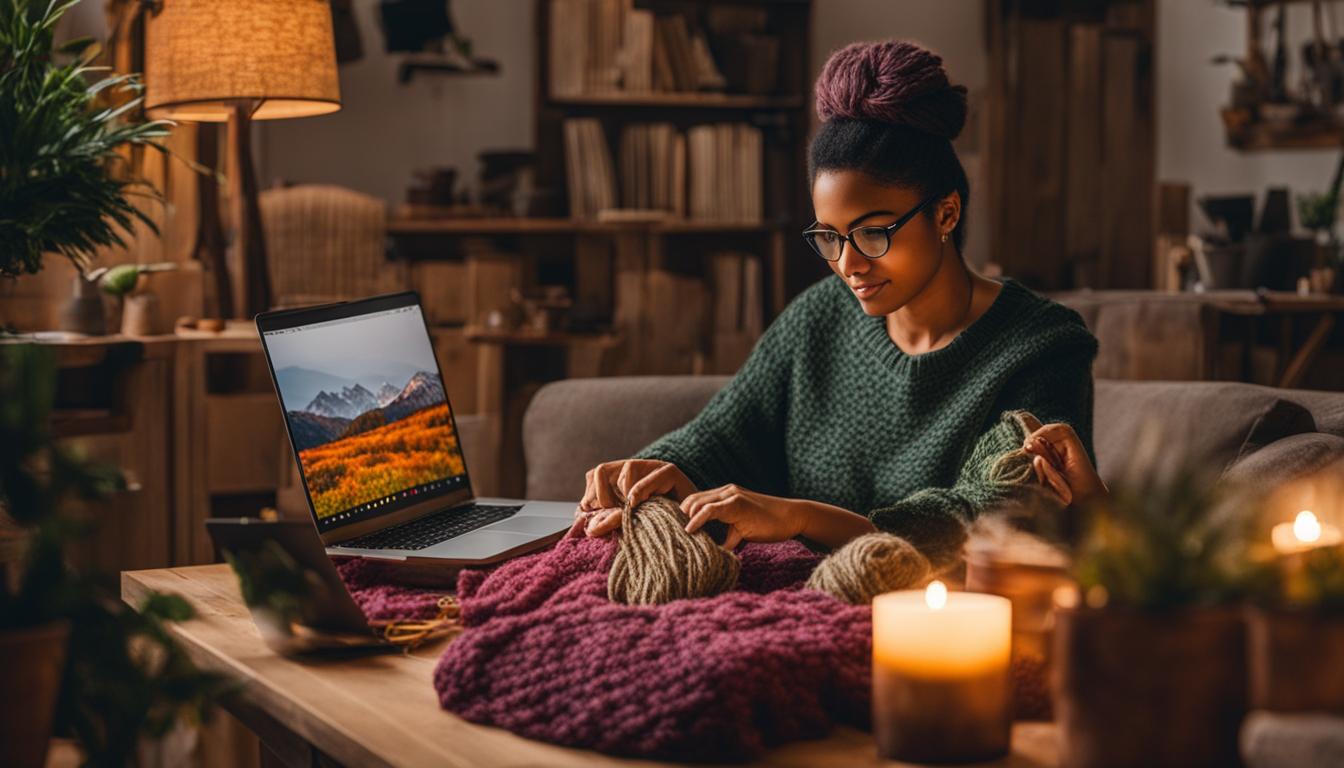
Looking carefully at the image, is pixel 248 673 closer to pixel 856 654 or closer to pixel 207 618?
pixel 207 618

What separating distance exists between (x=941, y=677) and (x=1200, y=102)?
555 centimetres

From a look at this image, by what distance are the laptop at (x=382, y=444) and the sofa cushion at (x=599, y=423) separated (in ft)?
1.67

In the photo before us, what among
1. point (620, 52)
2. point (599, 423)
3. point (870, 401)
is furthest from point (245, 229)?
point (870, 401)

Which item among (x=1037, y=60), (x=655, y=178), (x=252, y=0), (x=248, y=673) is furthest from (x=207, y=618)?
(x=1037, y=60)

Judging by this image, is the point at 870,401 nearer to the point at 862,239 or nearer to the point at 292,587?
the point at 862,239

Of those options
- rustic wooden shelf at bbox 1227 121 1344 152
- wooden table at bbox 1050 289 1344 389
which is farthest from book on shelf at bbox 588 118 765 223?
rustic wooden shelf at bbox 1227 121 1344 152

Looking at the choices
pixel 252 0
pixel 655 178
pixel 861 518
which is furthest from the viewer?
pixel 655 178

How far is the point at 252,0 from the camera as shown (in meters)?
2.79

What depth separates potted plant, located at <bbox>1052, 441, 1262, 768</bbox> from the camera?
0.59 meters

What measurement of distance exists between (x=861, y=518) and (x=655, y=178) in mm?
3601

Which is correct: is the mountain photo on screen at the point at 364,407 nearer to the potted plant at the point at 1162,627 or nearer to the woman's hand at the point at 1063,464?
the woman's hand at the point at 1063,464

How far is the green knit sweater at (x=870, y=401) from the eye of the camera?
1560 millimetres

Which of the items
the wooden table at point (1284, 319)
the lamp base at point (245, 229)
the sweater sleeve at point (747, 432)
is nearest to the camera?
the sweater sleeve at point (747, 432)

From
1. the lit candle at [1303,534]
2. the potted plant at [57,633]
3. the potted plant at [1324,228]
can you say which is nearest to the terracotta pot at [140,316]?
the potted plant at [57,633]
